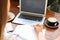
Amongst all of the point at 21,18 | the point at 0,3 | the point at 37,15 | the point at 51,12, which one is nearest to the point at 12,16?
the point at 21,18

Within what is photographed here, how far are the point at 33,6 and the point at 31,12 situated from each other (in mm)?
53

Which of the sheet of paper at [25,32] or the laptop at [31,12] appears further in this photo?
the laptop at [31,12]

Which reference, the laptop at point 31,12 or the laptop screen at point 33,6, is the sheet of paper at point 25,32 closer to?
the laptop at point 31,12

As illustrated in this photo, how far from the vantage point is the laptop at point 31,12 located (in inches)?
48.8

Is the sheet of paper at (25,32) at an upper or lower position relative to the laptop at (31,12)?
lower

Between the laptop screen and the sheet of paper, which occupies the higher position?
the laptop screen

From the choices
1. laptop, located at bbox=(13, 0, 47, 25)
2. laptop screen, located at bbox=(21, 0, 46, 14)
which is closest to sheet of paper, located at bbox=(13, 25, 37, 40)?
laptop, located at bbox=(13, 0, 47, 25)

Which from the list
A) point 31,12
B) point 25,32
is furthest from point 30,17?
point 25,32

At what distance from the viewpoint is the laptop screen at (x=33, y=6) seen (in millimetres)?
1251

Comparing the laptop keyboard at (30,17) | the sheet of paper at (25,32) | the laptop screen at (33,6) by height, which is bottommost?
the sheet of paper at (25,32)

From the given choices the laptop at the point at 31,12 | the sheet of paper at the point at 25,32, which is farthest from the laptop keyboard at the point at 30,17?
the sheet of paper at the point at 25,32

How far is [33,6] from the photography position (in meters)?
1.28

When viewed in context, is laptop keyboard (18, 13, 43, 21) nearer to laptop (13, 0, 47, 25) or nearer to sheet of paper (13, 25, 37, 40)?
laptop (13, 0, 47, 25)

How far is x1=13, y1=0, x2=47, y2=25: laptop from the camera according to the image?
4.07 feet
